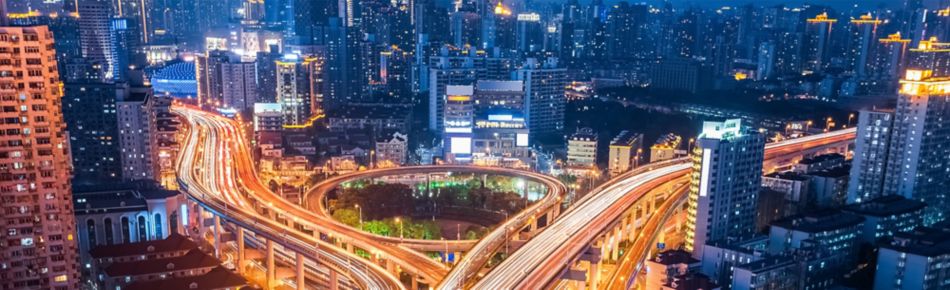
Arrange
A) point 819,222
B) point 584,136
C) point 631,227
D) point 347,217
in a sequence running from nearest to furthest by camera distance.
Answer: point 819,222 < point 631,227 < point 347,217 < point 584,136

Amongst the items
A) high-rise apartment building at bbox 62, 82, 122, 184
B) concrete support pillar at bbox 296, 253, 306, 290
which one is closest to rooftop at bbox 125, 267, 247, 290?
concrete support pillar at bbox 296, 253, 306, 290

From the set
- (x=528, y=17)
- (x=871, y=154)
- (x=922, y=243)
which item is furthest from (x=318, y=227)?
(x=528, y=17)

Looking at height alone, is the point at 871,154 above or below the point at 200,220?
above

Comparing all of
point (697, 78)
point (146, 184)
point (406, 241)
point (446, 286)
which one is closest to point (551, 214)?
point (406, 241)

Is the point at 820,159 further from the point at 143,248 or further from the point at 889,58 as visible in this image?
the point at 143,248

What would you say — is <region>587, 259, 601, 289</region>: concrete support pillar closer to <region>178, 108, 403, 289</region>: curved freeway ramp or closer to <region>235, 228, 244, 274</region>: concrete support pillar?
<region>178, 108, 403, 289</region>: curved freeway ramp

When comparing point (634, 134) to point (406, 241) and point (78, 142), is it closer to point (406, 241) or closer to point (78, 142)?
point (406, 241)

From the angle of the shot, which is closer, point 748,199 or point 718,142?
point 718,142
